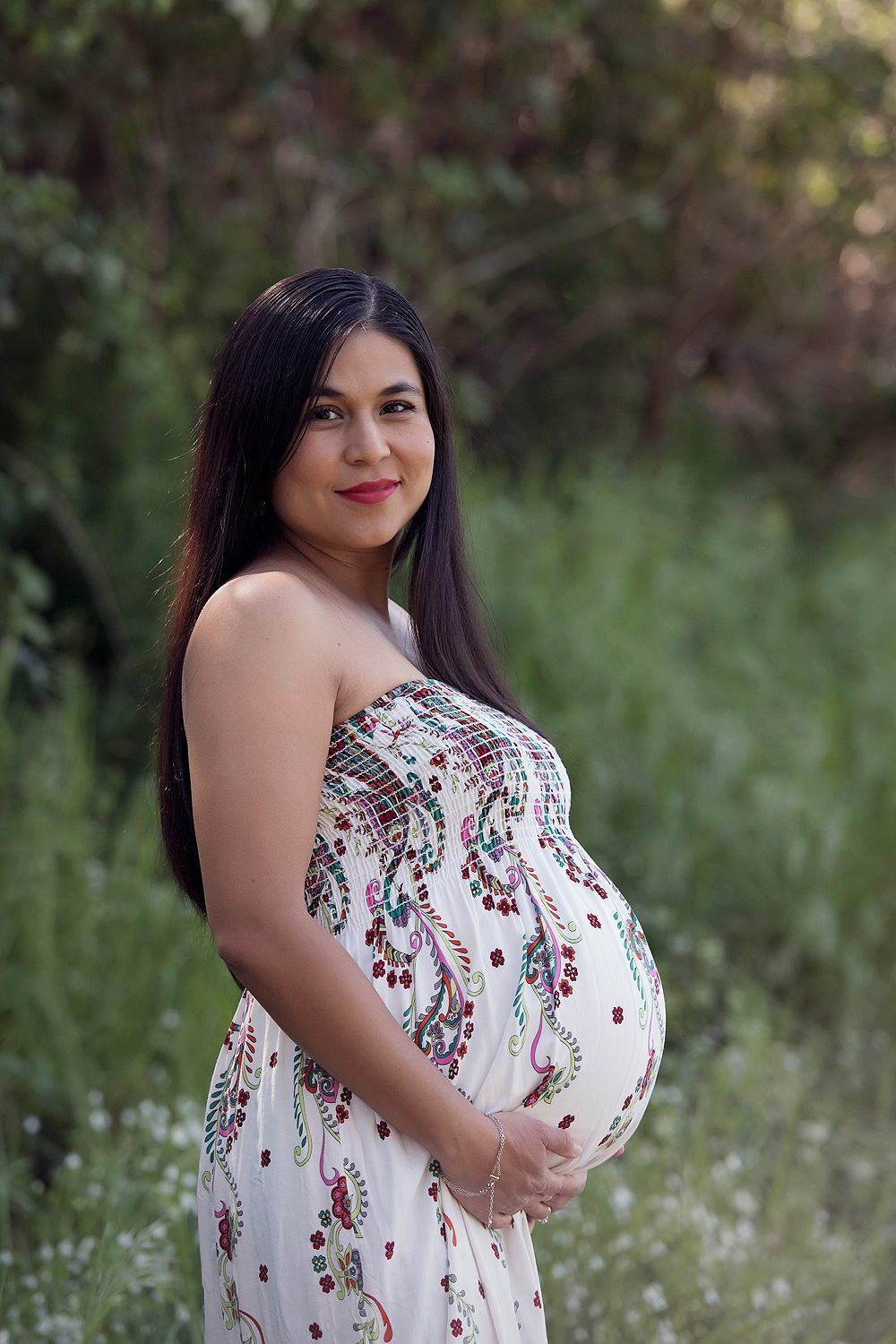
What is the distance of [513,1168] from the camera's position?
4.69 ft

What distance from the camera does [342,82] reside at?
530 cm

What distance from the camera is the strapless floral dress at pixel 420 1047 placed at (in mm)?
1402

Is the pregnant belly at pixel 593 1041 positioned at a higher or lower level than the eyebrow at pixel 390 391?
lower

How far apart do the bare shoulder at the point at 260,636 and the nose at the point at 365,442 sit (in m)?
0.18

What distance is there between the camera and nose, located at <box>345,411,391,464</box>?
1.51m

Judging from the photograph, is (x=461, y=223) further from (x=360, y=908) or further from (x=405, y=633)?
(x=360, y=908)

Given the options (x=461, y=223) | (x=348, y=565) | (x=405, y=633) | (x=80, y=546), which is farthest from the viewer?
(x=461, y=223)

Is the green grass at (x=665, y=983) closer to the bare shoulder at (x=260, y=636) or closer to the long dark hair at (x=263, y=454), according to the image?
the long dark hair at (x=263, y=454)

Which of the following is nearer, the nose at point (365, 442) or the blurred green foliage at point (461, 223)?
the nose at point (365, 442)

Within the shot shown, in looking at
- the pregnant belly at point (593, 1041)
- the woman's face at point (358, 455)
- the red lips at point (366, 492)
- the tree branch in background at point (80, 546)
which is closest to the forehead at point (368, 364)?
the woman's face at point (358, 455)

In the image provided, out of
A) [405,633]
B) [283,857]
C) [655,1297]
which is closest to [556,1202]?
[283,857]

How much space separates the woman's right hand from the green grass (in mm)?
752

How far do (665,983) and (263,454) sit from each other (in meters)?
2.33

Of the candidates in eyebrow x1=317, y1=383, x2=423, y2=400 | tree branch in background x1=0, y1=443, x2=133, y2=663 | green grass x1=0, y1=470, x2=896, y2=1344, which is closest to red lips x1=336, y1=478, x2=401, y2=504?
eyebrow x1=317, y1=383, x2=423, y2=400
